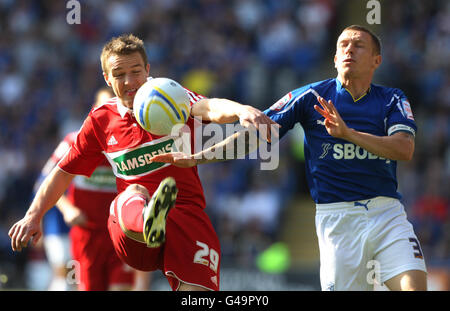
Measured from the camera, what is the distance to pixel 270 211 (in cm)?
1266

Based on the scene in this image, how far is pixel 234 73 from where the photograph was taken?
15.1 m

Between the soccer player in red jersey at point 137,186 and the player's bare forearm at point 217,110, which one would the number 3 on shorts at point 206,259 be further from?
the player's bare forearm at point 217,110

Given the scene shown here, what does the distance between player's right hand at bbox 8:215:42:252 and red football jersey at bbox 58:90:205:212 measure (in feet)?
1.73

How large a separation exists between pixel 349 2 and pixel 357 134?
13.0m

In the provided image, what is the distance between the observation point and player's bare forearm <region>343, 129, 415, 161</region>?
193 inches

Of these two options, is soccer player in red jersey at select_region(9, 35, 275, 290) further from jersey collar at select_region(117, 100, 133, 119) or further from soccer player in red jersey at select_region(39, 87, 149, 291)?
soccer player in red jersey at select_region(39, 87, 149, 291)

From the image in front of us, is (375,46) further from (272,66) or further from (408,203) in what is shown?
(272,66)

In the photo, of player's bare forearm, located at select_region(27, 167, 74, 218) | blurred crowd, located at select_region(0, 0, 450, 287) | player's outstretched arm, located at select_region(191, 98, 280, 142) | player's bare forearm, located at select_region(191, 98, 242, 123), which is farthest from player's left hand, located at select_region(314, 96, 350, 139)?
blurred crowd, located at select_region(0, 0, 450, 287)

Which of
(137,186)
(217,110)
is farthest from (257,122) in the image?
(137,186)

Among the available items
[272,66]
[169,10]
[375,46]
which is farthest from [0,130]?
[375,46]

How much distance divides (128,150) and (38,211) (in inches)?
35.0

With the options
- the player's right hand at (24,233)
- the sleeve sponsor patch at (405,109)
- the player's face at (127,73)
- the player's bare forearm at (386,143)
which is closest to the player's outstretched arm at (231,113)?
the player's face at (127,73)

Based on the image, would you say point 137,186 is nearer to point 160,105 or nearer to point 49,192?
point 160,105

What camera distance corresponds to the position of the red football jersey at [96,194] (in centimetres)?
720
